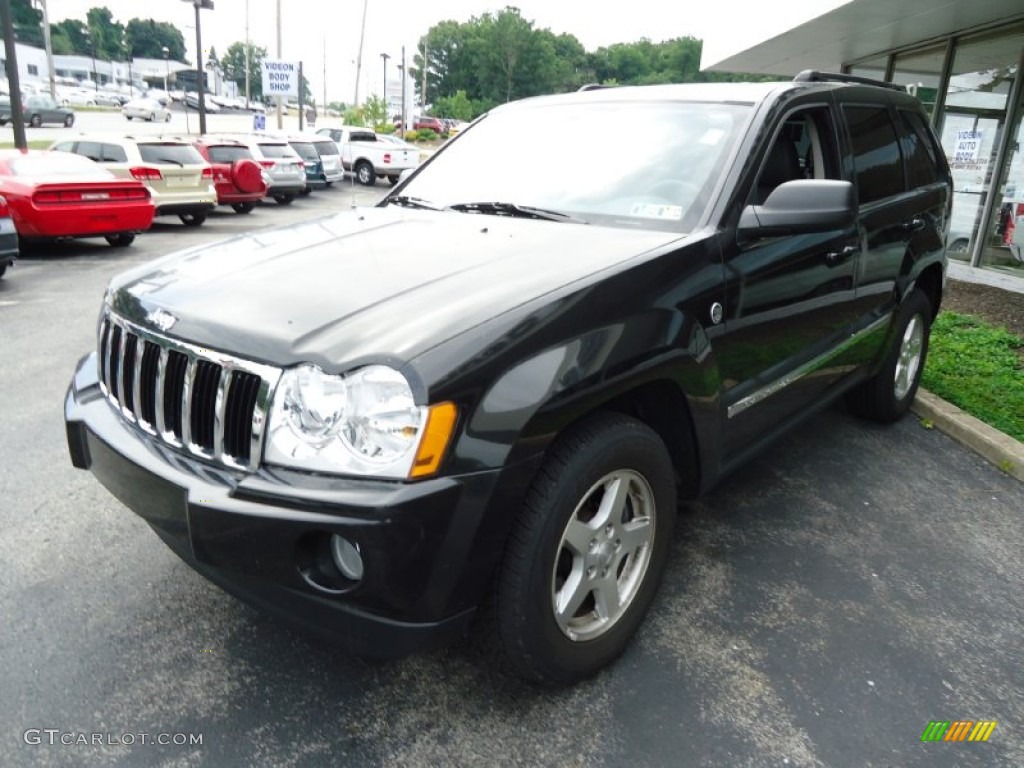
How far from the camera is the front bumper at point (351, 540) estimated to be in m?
1.76

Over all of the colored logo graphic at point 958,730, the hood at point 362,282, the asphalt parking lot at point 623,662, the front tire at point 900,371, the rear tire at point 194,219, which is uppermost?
the hood at point 362,282

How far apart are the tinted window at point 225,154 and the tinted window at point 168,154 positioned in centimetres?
235

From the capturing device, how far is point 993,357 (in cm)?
593

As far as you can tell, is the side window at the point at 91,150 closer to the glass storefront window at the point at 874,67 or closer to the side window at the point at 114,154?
the side window at the point at 114,154

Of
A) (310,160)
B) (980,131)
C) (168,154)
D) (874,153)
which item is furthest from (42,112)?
(874,153)

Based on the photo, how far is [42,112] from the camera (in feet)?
124

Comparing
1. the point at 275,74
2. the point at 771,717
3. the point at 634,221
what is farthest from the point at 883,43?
the point at 275,74

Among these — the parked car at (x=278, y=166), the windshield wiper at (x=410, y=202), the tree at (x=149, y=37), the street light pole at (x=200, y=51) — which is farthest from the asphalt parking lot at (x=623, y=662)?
the tree at (x=149, y=37)

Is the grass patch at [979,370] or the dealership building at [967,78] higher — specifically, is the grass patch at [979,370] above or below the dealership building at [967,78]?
below

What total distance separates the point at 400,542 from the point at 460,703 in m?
0.78

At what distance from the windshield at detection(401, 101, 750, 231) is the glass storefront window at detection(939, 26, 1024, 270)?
300 inches

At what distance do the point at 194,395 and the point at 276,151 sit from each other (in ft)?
60.5

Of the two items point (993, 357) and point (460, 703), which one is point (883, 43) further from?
point (460, 703)

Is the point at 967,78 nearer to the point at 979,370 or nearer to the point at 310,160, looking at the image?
the point at 979,370
